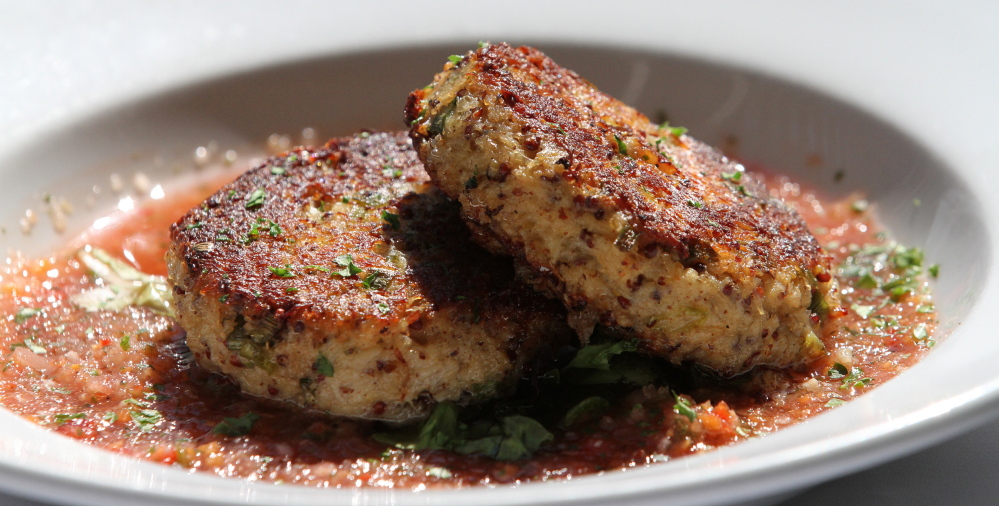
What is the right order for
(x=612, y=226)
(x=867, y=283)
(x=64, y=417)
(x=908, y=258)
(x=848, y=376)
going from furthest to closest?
(x=908, y=258) < (x=867, y=283) < (x=848, y=376) < (x=64, y=417) < (x=612, y=226)

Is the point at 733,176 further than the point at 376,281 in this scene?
Yes

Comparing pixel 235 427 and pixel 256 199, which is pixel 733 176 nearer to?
pixel 256 199

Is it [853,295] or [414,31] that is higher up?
[414,31]

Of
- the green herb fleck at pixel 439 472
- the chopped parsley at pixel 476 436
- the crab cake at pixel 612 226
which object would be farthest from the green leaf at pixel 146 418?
the crab cake at pixel 612 226

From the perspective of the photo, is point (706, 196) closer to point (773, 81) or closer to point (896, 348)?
point (896, 348)

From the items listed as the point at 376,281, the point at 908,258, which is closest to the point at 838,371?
the point at 908,258

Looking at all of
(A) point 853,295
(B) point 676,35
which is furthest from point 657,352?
(B) point 676,35
